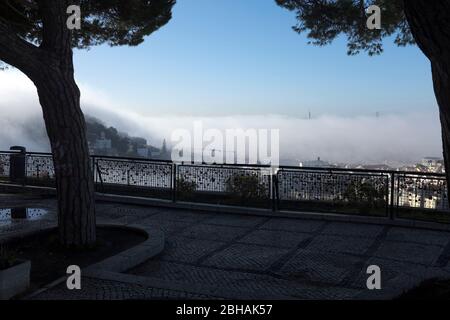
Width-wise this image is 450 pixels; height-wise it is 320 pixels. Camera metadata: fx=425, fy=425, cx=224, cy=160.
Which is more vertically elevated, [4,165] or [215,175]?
[4,165]

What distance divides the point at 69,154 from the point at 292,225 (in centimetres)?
468

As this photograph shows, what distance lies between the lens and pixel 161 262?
6.11 metres

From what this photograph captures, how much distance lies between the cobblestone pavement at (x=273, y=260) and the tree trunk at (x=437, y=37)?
2.05 metres

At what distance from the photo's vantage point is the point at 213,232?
26.3 ft

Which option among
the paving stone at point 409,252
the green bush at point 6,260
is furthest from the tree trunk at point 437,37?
the green bush at point 6,260

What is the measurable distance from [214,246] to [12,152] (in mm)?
8931

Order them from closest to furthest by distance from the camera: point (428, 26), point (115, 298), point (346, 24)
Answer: point (428, 26) < point (115, 298) < point (346, 24)

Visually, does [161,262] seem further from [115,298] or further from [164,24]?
[164,24]

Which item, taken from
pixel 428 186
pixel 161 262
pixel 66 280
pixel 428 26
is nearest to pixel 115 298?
pixel 66 280

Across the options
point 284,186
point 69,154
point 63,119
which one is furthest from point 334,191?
point 63,119

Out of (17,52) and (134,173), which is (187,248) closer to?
(17,52)

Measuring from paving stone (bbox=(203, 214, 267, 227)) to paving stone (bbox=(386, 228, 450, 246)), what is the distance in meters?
2.68

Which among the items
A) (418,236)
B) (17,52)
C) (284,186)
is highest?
(17,52)

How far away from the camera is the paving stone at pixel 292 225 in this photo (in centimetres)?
830
